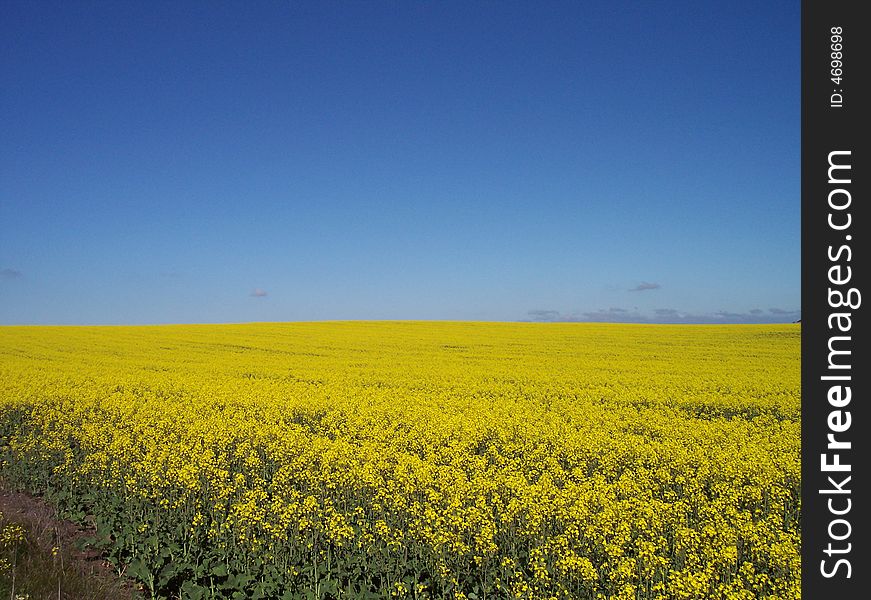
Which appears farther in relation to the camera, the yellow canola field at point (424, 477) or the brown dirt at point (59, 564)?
the yellow canola field at point (424, 477)

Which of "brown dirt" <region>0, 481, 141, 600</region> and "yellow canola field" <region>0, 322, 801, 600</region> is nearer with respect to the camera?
"brown dirt" <region>0, 481, 141, 600</region>

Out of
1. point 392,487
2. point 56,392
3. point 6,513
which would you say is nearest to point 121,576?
point 6,513

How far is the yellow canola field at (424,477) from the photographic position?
619 centimetres

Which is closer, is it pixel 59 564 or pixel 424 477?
pixel 59 564

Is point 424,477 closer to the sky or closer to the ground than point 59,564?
closer to the sky

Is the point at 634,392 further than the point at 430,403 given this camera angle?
Yes

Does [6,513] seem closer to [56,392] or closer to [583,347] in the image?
[56,392]

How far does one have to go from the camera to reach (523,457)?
10.4 metres

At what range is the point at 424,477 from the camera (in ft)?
27.2

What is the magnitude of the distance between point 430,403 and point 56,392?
1010cm

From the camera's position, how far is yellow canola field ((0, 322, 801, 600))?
6.19 m
